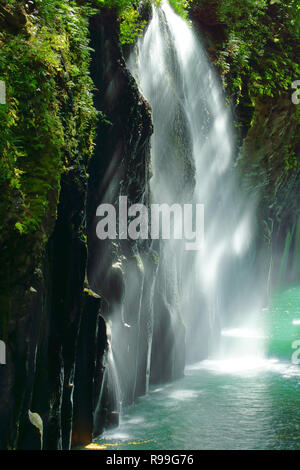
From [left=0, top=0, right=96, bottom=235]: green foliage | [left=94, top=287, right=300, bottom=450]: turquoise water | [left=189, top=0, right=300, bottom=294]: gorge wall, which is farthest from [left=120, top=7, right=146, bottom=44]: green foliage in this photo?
[left=94, top=287, right=300, bottom=450]: turquoise water

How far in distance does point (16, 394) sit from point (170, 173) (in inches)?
329

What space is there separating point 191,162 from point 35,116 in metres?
8.15

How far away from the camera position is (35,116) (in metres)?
6.10

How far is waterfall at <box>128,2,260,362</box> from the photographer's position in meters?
12.9

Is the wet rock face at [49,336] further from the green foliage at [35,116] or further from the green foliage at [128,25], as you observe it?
the green foliage at [128,25]

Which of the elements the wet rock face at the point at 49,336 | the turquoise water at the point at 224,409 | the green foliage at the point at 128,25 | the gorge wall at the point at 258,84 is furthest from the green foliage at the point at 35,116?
the gorge wall at the point at 258,84

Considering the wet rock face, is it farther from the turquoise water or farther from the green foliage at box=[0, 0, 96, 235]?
the turquoise water

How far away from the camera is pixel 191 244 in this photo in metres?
15.8

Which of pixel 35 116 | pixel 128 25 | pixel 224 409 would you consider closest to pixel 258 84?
pixel 128 25

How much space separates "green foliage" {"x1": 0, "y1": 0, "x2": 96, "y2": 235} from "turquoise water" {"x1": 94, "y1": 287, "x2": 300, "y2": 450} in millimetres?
4332

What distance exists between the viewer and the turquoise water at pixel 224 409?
8633 mm

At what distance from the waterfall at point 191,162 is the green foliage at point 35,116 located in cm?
438
